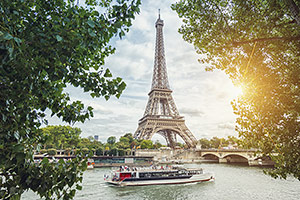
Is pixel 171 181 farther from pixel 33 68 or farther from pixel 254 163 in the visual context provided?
pixel 254 163

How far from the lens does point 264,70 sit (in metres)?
7.95

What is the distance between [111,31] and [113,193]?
2334 centimetres

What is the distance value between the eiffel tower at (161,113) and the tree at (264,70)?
198 ft

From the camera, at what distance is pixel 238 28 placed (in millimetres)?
7590

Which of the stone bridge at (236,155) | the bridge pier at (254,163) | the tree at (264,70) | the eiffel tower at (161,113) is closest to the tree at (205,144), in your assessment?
the eiffel tower at (161,113)

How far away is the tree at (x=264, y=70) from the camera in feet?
23.5

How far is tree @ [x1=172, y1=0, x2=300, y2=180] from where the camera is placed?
7164mm

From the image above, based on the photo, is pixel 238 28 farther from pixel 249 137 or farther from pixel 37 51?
pixel 37 51

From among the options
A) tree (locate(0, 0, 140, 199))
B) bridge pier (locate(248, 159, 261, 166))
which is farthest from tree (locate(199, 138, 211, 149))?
tree (locate(0, 0, 140, 199))

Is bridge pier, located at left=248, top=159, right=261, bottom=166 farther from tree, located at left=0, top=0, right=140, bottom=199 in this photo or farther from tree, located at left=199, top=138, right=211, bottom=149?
tree, located at left=0, top=0, right=140, bottom=199

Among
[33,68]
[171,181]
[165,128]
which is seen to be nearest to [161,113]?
[165,128]

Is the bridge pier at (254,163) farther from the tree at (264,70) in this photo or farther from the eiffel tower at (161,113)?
the tree at (264,70)

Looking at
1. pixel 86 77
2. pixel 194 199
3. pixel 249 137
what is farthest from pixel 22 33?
pixel 194 199

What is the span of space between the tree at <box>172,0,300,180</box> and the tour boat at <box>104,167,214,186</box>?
22.7 m
